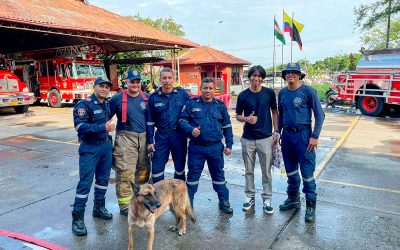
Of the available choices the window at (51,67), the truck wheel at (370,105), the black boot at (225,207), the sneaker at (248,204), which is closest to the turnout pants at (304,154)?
the sneaker at (248,204)

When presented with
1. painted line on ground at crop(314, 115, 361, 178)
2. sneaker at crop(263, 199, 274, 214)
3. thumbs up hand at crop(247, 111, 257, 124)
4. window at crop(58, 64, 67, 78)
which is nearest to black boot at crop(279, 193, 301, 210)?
sneaker at crop(263, 199, 274, 214)

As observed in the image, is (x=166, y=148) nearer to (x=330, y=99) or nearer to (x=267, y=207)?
(x=267, y=207)

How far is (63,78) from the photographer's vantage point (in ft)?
60.7

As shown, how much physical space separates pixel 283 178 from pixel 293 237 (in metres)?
2.11

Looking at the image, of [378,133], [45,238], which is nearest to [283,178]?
[45,238]

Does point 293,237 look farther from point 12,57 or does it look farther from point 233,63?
point 233,63

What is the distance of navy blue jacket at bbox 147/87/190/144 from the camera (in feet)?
14.2

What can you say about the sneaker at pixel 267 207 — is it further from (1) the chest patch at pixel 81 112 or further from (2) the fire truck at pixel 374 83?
(2) the fire truck at pixel 374 83

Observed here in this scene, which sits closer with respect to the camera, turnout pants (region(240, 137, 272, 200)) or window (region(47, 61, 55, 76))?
turnout pants (region(240, 137, 272, 200))

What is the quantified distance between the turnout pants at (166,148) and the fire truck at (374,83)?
38.4ft

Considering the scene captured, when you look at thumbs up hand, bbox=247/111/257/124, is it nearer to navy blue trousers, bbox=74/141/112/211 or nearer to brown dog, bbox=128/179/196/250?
brown dog, bbox=128/179/196/250

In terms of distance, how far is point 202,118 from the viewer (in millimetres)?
4207

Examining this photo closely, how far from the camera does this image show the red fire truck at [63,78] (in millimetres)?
18359

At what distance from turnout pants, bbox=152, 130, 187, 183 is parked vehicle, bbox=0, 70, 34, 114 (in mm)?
13123
